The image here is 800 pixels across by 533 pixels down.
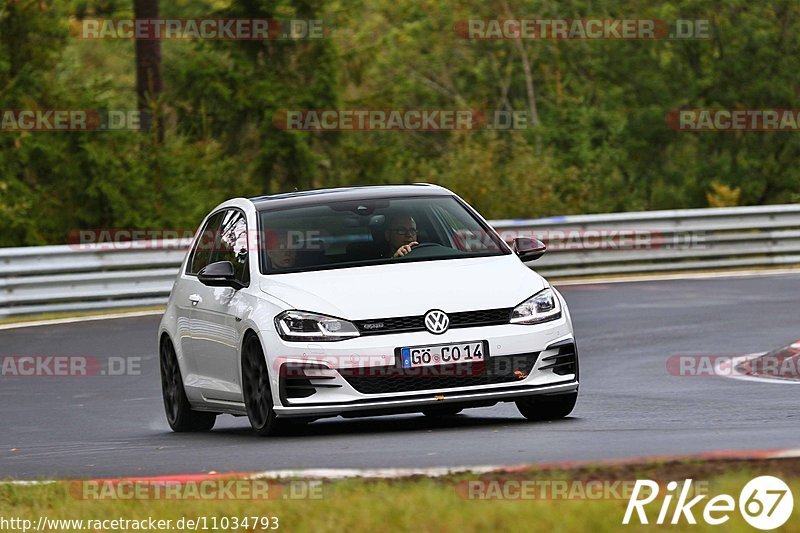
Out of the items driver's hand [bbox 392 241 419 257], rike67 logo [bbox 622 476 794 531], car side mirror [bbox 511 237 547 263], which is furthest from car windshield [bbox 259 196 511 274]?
rike67 logo [bbox 622 476 794 531]

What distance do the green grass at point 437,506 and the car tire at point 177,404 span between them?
4383mm

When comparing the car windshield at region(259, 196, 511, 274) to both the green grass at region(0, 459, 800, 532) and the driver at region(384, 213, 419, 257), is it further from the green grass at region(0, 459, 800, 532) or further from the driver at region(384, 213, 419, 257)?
the green grass at region(0, 459, 800, 532)

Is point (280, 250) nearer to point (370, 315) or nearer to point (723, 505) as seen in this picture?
point (370, 315)

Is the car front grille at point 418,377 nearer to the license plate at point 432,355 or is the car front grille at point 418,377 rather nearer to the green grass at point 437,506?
the license plate at point 432,355

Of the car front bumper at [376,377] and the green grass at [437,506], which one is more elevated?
the green grass at [437,506]

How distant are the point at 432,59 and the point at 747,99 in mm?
8328

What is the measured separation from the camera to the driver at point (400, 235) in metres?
11.5

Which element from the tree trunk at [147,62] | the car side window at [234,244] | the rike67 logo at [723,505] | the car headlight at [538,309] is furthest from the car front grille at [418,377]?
the tree trunk at [147,62]

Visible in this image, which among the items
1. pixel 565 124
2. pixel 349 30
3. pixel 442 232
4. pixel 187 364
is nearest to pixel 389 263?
pixel 442 232

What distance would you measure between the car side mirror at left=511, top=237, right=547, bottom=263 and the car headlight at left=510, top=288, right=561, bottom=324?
0.68 metres

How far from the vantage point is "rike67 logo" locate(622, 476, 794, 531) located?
246 inches

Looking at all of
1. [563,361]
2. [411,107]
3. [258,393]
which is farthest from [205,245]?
[411,107]

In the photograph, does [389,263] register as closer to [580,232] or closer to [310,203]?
[310,203]

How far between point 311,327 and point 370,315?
367mm
